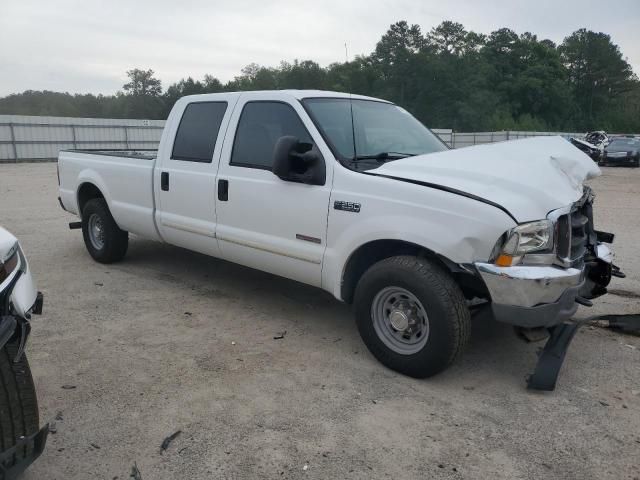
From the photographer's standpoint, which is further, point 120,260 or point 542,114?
point 542,114

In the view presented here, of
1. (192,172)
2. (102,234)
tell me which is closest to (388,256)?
(192,172)

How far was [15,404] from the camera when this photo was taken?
231cm

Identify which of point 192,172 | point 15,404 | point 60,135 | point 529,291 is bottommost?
point 60,135

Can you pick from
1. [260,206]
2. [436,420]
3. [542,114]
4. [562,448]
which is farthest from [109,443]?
[542,114]

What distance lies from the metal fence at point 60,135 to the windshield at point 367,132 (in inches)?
759

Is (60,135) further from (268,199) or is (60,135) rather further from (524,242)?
(524,242)

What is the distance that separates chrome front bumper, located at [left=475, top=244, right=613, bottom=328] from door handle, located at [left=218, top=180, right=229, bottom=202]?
2357 mm

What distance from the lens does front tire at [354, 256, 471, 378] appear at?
3414mm

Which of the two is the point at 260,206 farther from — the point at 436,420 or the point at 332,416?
the point at 436,420

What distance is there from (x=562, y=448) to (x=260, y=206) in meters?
2.74

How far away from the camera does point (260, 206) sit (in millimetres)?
4461

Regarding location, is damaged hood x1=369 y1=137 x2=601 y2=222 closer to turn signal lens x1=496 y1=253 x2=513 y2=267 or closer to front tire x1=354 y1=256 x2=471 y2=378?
turn signal lens x1=496 y1=253 x2=513 y2=267

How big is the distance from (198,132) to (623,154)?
27398 mm

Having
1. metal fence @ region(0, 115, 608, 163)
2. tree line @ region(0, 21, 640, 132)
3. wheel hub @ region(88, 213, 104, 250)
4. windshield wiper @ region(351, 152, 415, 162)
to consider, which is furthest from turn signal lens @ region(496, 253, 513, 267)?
tree line @ region(0, 21, 640, 132)
